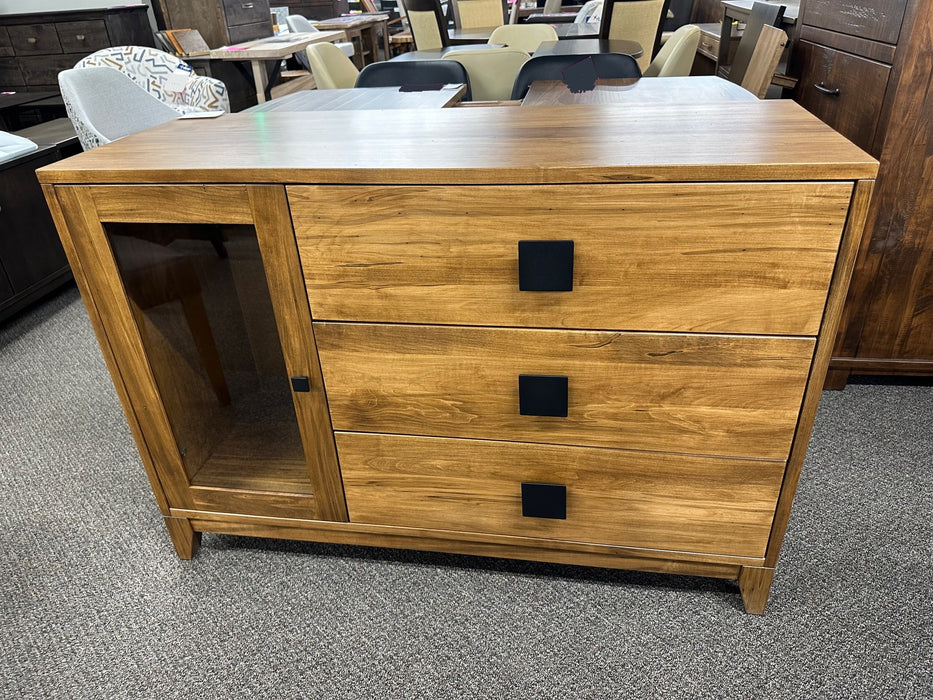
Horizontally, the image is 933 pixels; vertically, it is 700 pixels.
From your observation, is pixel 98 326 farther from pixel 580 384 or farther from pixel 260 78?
pixel 260 78

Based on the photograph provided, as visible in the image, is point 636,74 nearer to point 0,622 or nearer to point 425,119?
point 425,119

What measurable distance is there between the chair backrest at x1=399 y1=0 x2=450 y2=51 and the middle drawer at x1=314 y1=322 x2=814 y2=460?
2.73 meters

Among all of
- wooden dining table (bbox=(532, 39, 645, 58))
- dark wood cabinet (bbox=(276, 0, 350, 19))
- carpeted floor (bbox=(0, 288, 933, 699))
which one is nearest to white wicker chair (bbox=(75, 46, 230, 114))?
wooden dining table (bbox=(532, 39, 645, 58))

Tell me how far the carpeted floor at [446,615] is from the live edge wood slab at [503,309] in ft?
0.31

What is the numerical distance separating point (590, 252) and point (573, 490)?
40 centimetres

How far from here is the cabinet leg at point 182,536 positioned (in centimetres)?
119

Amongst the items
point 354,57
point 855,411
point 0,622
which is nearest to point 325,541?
point 0,622

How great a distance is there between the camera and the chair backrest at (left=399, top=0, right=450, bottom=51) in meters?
3.19

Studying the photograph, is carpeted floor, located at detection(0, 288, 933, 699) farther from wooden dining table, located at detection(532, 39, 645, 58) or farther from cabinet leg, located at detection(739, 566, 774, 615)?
wooden dining table, located at detection(532, 39, 645, 58)

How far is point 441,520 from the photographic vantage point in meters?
1.08

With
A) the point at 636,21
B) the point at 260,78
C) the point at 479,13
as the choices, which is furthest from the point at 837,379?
the point at 479,13

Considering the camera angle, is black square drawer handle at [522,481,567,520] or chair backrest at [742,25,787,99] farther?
chair backrest at [742,25,787,99]

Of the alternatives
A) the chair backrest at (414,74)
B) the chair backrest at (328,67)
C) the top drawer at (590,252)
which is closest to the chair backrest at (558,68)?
the chair backrest at (414,74)

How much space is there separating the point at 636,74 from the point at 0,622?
81.0 inches
